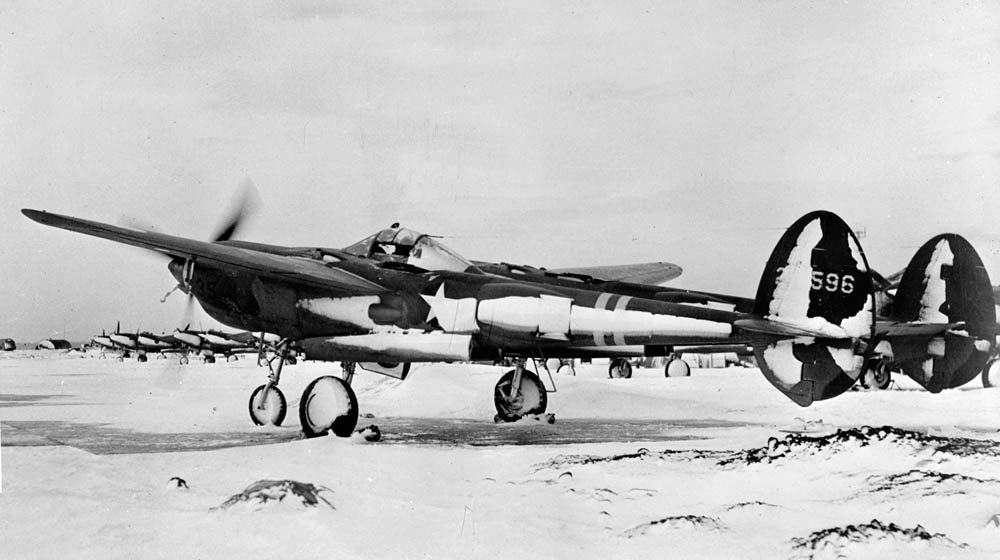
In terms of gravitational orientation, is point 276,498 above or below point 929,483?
below

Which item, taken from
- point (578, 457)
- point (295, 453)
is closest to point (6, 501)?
point (295, 453)

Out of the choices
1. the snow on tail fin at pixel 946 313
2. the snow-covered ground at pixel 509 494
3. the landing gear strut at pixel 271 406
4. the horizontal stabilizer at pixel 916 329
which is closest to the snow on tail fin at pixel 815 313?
the snow-covered ground at pixel 509 494

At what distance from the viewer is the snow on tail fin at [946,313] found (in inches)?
451

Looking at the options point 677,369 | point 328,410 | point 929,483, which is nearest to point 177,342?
point 677,369

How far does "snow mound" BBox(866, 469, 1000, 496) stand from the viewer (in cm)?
548

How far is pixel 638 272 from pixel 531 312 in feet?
27.9

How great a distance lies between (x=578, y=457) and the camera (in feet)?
25.8

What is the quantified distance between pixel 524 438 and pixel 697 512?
16.5ft

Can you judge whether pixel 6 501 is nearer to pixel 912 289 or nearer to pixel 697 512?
pixel 697 512

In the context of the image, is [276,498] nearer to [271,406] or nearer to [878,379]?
[271,406]

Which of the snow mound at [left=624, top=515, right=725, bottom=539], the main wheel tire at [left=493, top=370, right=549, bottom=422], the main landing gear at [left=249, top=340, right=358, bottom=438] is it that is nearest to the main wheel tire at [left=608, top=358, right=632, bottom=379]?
the main wheel tire at [left=493, top=370, right=549, bottom=422]

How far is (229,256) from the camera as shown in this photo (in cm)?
986

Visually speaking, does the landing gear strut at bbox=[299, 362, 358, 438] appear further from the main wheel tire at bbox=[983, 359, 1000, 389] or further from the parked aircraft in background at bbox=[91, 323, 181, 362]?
the parked aircraft in background at bbox=[91, 323, 181, 362]

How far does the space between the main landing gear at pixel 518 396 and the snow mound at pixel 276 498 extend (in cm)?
722
